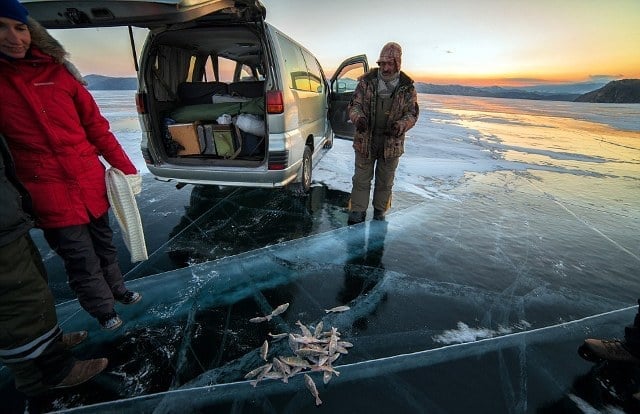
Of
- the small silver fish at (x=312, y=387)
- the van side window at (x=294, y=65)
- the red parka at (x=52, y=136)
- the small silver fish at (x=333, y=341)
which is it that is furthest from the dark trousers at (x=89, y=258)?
the van side window at (x=294, y=65)

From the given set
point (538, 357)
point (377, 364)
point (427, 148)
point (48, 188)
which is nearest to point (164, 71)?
point (48, 188)

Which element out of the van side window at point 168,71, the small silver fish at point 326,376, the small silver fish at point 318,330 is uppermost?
the van side window at point 168,71

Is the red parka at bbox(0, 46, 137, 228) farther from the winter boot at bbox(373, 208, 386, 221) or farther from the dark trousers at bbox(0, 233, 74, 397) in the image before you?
the winter boot at bbox(373, 208, 386, 221)

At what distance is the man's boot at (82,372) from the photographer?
180 cm

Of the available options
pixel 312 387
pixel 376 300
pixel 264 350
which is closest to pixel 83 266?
pixel 264 350

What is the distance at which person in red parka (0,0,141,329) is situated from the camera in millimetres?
1570

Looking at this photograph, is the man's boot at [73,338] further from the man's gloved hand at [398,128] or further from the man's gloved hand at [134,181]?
the man's gloved hand at [398,128]

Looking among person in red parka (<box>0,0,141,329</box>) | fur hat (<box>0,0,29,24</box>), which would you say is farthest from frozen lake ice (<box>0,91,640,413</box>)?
fur hat (<box>0,0,29,24</box>)

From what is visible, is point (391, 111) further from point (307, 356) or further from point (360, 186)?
point (307, 356)

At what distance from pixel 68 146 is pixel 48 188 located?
26 centimetres

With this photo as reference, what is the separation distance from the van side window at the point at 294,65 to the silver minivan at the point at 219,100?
0.7 inches

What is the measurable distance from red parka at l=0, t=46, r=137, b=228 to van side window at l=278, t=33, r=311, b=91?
2214 millimetres

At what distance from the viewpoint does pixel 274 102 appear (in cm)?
331

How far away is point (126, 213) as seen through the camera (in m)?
2.14
